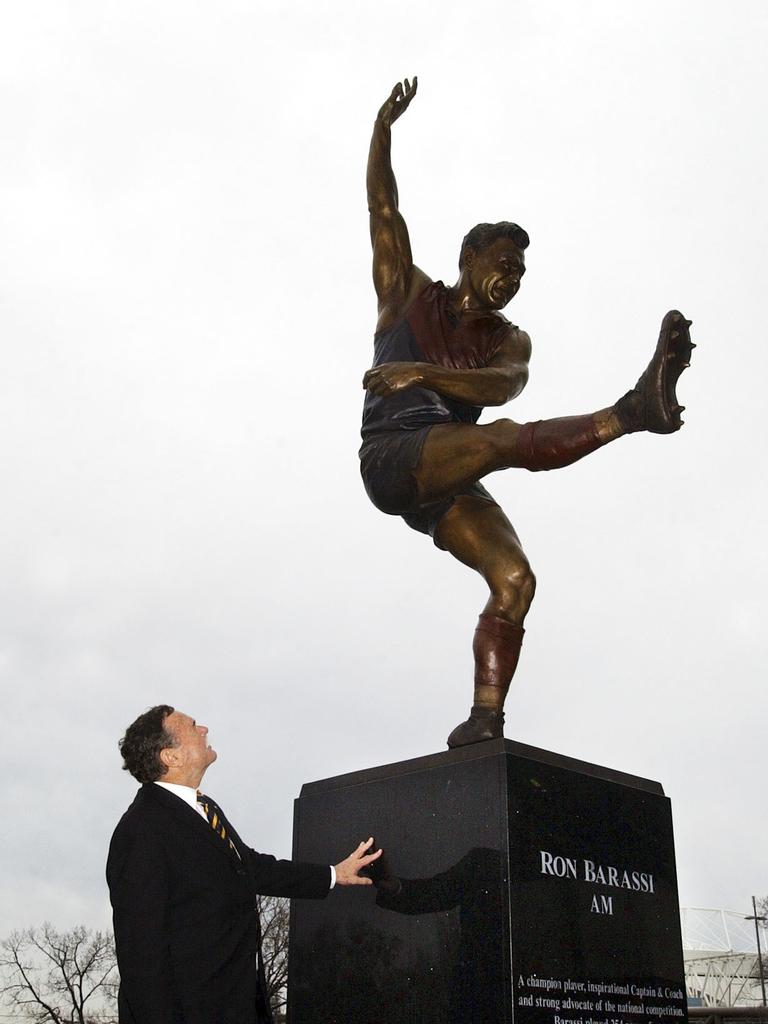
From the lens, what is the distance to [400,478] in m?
5.17

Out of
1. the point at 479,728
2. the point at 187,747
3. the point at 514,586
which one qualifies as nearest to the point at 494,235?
the point at 514,586

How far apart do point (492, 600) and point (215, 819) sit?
1.72m

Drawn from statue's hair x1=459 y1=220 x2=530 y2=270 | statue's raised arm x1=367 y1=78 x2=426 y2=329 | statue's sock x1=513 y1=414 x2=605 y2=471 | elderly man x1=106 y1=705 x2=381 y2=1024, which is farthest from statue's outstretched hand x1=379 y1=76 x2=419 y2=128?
elderly man x1=106 y1=705 x2=381 y2=1024

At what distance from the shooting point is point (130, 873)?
12.5 feet

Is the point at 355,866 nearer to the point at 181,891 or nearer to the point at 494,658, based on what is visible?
the point at 181,891

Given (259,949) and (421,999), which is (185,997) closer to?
(259,949)

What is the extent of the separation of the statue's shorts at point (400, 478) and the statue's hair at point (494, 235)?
4.08 ft

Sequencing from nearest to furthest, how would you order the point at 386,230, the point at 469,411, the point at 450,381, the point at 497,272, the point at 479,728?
the point at 479,728 < the point at 450,381 < the point at 497,272 < the point at 469,411 < the point at 386,230

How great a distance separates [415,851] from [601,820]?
0.89 metres

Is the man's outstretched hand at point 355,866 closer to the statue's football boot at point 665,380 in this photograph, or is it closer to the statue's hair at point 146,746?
the statue's hair at point 146,746

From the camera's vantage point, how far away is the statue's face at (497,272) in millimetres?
5652

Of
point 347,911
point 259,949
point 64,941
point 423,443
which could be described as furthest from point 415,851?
point 64,941

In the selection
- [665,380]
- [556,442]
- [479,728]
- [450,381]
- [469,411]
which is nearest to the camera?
[665,380]

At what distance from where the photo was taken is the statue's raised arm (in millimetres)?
5902
